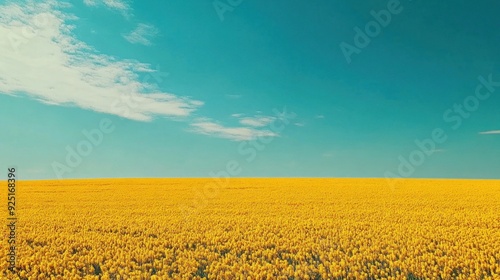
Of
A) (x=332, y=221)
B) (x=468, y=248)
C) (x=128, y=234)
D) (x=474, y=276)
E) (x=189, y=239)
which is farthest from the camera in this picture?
(x=332, y=221)

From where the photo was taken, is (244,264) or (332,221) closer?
(244,264)

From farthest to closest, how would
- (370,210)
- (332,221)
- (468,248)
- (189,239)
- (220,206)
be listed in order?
(220,206)
(370,210)
(332,221)
(189,239)
(468,248)

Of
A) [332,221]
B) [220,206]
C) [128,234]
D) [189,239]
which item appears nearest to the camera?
[189,239]

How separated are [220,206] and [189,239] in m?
9.68

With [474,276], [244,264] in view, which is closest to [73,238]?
[244,264]

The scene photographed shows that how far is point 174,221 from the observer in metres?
17.4

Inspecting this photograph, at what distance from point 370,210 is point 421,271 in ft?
37.2

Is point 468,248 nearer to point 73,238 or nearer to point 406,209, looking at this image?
point 406,209

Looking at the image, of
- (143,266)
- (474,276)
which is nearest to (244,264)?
(143,266)

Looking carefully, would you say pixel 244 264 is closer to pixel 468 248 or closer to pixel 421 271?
pixel 421 271

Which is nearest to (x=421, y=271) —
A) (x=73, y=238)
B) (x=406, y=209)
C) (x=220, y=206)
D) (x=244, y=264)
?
(x=244, y=264)

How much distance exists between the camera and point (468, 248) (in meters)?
11.5

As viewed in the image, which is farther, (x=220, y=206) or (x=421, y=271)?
(x=220, y=206)

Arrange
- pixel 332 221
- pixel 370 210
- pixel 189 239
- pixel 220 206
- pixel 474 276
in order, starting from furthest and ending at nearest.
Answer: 1. pixel 220 206
2. pixel 370 210
3. pixel 332 221
4. pixel 189 239
5. pixel 474 276
